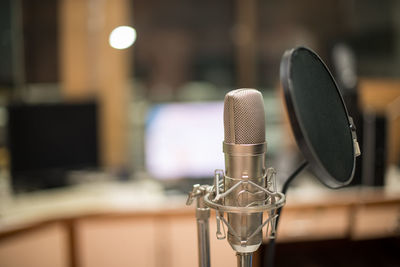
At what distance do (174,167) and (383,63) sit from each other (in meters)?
2.27

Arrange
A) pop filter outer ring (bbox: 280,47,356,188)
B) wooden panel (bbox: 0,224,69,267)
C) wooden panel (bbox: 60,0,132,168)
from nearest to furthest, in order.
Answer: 1. pop filter outer ring (bbox: 280,47,356,188)
2. wooden panel (bbox: 0,224,69,267)
3. wooden panel (bbox: 60,0,132,168)

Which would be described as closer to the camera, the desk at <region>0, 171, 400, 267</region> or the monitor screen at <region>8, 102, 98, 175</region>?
the desk at <region>0, 171, 400, 267</region>

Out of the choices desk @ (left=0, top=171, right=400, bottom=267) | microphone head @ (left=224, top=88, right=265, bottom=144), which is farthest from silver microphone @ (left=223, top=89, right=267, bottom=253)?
desk @ (left=0, top=171, right=400, bottom=267)

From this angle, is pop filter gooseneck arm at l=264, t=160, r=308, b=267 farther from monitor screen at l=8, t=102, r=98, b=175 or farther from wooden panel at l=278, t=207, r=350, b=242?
monitor screen at l=8, t=102, r=98, b=175

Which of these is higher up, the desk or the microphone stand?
the microphone stand

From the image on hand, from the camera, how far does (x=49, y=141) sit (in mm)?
2223

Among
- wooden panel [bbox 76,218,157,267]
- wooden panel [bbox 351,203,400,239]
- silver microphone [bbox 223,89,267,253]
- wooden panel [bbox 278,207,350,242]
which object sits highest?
silver microphone [bbox 223,89,267,253]

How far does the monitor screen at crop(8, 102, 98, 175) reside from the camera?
2.13m

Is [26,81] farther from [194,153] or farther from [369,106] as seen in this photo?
[369,106]

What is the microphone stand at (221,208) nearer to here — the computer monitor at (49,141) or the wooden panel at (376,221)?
the wooden panel at (376,221)

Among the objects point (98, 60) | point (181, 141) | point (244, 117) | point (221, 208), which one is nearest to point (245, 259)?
point (221, 208)

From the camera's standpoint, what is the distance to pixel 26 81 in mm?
2865

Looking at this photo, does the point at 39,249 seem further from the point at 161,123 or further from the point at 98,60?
the point at 98,60

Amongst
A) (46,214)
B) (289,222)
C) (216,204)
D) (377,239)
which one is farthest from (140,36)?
(216,204)
